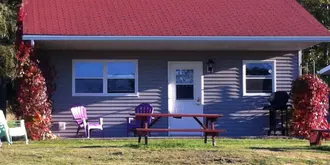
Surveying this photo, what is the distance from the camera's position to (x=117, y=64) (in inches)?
701

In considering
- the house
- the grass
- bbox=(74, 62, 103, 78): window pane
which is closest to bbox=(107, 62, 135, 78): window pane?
the house

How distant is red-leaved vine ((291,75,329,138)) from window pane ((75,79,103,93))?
17.8 feet

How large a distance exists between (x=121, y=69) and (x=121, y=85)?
0.46 meters

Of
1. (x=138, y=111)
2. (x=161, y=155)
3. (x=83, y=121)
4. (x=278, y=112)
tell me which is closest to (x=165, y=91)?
(x=138, y=111)

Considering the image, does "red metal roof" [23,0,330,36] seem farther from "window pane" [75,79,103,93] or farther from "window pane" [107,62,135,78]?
"window pane" [75,79,103,93]

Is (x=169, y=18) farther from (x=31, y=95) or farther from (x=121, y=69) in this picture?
(x=31, y=95)

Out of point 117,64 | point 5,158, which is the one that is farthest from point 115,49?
point 5,158

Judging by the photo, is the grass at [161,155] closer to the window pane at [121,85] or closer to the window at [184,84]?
the window pane at [121,85]

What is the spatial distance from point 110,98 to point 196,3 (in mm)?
4177

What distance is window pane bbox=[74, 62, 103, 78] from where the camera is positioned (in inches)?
696

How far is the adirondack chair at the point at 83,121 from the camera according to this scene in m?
16.8

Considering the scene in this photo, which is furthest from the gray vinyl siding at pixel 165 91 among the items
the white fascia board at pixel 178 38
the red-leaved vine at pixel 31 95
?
the white fascia board at pixel 178 38

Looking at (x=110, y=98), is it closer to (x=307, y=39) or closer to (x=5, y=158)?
(x=307, y=39)

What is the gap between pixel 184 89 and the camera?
18.1 m
